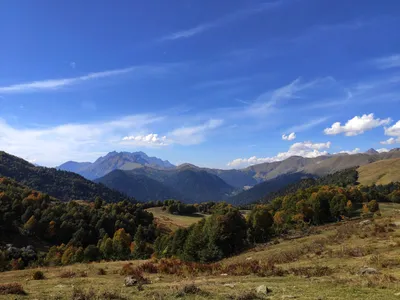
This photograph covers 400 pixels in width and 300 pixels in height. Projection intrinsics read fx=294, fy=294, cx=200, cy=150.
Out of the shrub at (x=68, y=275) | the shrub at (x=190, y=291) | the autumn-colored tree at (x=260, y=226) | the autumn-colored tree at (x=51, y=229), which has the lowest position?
the autumn-colored tree at (x=51, y=229)

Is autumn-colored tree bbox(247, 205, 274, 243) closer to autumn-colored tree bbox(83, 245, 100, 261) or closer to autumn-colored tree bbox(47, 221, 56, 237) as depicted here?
autumn-colored tree bbox(83, 245, 100, 261)

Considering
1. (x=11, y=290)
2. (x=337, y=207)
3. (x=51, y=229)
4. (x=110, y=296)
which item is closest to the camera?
(x=110, y=296)

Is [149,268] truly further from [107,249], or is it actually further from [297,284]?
[107,249]

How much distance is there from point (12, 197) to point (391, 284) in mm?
189081

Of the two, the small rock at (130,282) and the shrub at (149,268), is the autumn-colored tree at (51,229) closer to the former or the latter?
the shrub at (149,268)

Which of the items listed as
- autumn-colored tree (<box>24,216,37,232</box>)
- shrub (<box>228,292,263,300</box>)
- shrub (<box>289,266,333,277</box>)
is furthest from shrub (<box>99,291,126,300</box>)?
autumn-colored tree (<box>24,216,37,232</box>)

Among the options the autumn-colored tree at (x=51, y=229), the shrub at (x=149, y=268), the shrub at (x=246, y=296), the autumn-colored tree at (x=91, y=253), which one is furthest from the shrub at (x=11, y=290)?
the autumn-colored tree at (x=51, y=229)

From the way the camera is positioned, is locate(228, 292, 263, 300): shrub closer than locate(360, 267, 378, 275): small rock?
Yes

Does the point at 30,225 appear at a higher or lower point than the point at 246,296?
lower

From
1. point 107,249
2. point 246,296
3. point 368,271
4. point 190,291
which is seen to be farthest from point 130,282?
point 107,249

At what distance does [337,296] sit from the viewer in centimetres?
1352

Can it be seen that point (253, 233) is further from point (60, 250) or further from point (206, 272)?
point (60, 250)

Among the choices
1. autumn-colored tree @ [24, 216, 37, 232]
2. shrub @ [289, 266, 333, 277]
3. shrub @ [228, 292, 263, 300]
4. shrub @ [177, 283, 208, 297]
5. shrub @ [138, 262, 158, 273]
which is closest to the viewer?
shrub @ [228, 292, 263, 300]

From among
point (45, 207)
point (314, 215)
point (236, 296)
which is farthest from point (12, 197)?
point (236, 296)
